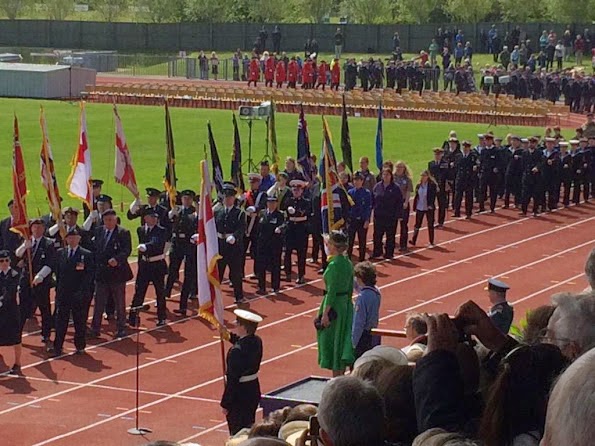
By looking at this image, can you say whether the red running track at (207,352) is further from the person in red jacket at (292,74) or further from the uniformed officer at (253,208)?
the person in red jacket at (292,74)

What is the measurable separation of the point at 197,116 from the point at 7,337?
3073 centimetres

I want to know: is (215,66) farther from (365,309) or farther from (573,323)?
(573,323)

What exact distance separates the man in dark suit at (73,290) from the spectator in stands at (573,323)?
10985 millimetres

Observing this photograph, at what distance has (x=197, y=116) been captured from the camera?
45.3m

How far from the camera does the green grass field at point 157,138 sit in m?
30.8

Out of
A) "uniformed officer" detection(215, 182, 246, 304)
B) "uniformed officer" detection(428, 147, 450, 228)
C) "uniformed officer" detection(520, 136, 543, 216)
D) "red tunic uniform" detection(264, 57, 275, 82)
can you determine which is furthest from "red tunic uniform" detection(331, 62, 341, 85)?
"uniformed officer" detection(215, 182, 246, 304)

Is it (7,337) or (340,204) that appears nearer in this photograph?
(7,337)

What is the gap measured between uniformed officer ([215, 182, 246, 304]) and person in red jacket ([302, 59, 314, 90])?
117 feet

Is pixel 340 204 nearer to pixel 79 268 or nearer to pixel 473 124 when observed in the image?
pixel 79 268

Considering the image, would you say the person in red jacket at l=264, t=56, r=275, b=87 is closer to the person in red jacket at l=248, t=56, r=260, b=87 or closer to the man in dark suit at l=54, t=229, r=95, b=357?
the person in red jacket at l=248, t=56, r=260, b=87

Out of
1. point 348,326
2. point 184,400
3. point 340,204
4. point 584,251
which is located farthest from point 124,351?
point 584,251

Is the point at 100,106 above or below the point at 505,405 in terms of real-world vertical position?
below

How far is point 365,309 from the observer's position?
12.3 meters

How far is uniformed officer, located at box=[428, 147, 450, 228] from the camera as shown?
25.3 m
